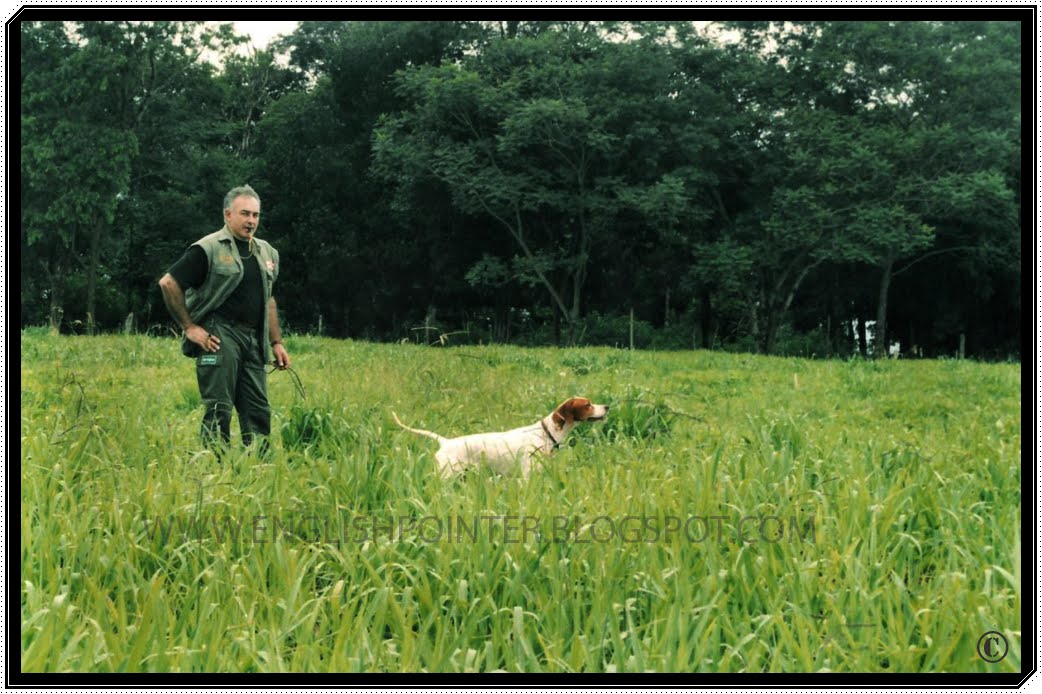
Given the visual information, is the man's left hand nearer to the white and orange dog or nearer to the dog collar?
the white and orange dog

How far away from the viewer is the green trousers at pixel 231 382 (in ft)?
13.5

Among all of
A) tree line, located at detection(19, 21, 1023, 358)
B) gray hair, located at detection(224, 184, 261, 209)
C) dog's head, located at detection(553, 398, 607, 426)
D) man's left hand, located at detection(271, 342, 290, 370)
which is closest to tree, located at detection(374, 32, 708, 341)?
tree line, located at detection(19, 21, 1023, 358)

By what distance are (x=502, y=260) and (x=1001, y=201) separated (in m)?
2.64

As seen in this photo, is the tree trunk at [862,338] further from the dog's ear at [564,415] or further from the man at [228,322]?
the man at [228,322]

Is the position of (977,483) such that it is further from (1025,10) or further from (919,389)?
(919,389)

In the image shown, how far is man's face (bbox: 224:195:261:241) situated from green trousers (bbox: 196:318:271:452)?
2.58 feet

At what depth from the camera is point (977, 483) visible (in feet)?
12.1

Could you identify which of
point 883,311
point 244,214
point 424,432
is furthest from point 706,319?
point 244,214

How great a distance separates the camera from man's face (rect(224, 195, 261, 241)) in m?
3.46

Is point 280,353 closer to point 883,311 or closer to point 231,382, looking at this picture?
point 231,382

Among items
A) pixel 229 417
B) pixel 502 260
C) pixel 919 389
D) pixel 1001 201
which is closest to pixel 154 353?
pixel 229 417

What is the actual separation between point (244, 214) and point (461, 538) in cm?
A: 177

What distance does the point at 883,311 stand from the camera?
5.30 metres

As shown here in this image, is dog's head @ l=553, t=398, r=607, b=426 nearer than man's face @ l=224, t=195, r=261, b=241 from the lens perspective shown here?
No
